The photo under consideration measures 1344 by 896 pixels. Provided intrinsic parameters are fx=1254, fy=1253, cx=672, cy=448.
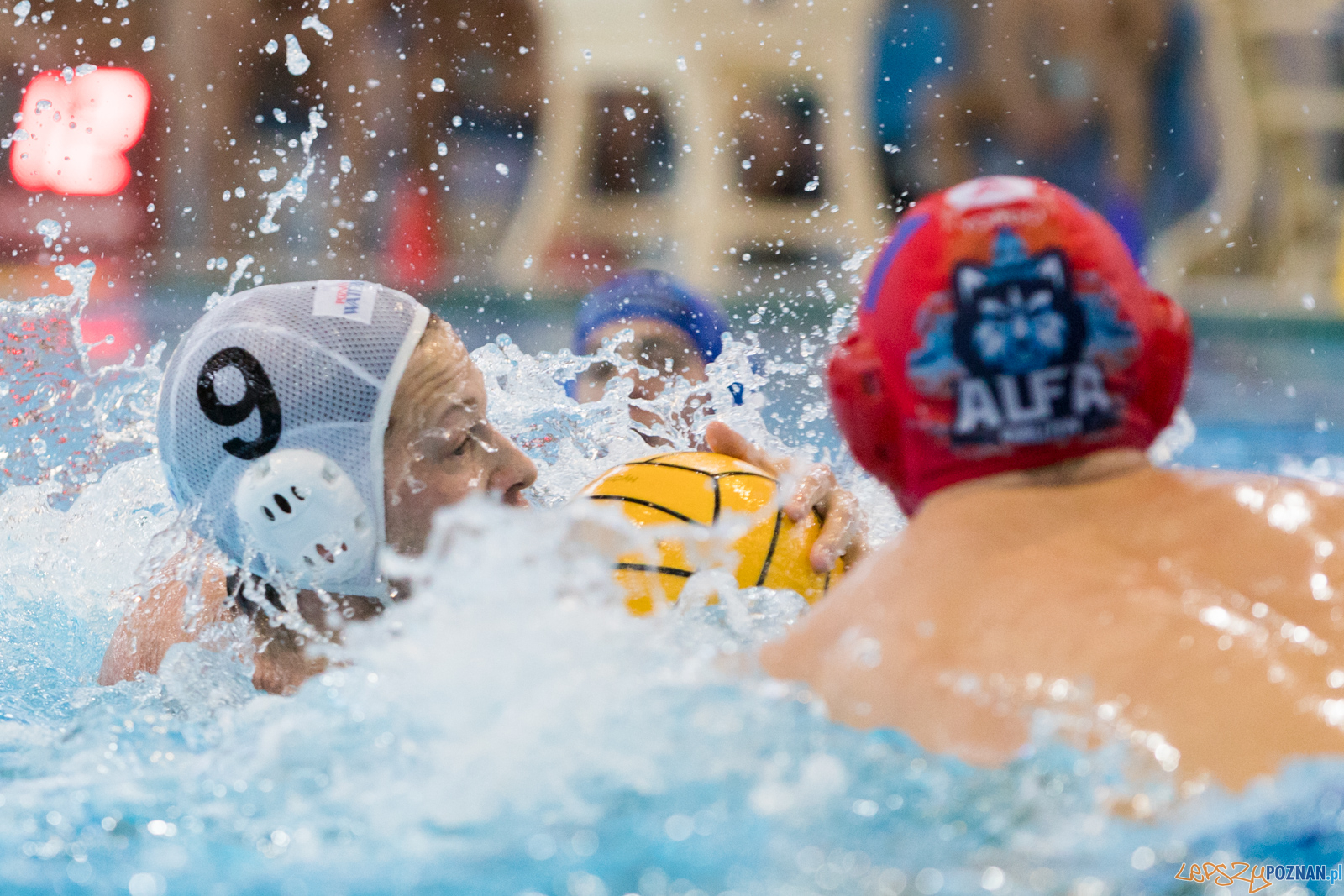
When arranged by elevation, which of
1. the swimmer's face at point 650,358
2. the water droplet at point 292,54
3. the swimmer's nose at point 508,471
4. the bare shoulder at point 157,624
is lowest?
the bare shoulder at point 157,624

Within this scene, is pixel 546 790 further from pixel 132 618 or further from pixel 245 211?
pixel 245 211

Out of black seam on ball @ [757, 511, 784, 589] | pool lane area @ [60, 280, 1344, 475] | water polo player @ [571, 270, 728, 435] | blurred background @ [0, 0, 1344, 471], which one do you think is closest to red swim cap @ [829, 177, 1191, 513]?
black seam on ball @ [757, 511, 784, 589]

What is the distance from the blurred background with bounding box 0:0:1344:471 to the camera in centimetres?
785

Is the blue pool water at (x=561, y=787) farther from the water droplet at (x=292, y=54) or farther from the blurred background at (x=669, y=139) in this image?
the water droplet at (x=292, y=54)

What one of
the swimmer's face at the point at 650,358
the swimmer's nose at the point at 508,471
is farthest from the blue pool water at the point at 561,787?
the swimmer's face at the point at 650,358

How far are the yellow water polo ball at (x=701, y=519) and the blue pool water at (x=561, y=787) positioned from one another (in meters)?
0.13

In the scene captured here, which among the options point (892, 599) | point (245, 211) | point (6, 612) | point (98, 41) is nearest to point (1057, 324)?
point (892, 599)

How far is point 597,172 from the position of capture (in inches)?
336

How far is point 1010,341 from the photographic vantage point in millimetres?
1214

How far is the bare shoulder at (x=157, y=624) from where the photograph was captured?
86.7 inches

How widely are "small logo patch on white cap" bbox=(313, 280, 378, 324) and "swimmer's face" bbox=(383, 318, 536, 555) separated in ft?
0.32

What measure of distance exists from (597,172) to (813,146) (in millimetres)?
1473

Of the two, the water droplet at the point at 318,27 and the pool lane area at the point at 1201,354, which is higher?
the water droplet at the point at 318,27

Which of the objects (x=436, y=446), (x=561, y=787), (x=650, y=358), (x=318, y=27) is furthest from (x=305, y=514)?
(x=318, y=27)
